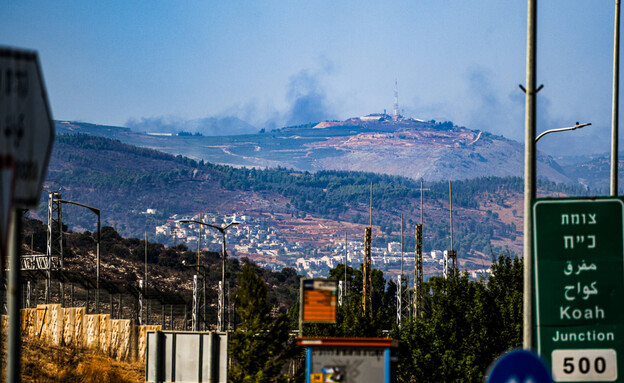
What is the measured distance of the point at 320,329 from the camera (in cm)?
7106

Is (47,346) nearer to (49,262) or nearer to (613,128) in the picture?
(49,262)

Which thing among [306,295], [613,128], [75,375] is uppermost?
[613,128]

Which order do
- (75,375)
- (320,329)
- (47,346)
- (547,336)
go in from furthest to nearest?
(320,329), (47,346), (75,375), (547,336)

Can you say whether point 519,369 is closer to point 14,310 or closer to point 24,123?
point 14,310

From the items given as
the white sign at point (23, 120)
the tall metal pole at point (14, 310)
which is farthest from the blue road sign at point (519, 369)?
the white sign at point (23, 120)

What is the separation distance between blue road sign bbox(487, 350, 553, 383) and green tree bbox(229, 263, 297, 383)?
96.3 feet

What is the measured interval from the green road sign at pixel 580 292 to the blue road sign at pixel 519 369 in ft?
12.3

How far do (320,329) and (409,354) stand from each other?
412 inches

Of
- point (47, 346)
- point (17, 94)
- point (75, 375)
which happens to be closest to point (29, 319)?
point (47, 346)

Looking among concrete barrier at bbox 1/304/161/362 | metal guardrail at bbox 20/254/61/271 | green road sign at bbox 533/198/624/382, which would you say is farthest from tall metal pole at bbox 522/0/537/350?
metal guardrail at bbox 20/254/61/271

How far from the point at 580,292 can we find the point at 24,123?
7.57 m

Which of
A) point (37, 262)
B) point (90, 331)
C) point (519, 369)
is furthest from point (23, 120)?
point (37, 262)

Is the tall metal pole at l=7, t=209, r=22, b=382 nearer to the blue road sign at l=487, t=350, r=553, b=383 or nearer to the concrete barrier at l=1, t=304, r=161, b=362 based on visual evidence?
the blue road sign at l=487, t=350, r=553, b=383

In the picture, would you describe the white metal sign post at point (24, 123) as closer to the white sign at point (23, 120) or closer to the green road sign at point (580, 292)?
the white sign at point (23, 120)
